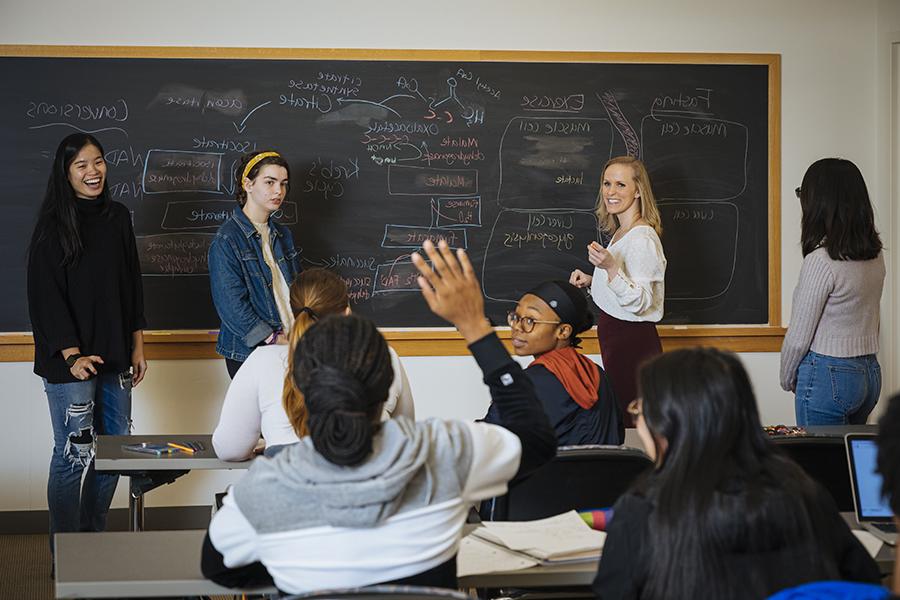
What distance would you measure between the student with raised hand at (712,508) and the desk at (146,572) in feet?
0.72

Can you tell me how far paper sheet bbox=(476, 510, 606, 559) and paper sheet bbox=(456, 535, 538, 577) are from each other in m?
0.03

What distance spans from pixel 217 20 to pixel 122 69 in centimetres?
48

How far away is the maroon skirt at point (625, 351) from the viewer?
4441mm

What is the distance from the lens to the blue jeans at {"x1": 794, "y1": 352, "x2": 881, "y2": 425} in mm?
3791

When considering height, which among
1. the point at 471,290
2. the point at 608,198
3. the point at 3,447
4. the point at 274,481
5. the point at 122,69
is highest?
the point at 122,69

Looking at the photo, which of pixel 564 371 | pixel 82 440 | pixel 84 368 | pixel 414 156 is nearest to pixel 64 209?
pixel 84 368

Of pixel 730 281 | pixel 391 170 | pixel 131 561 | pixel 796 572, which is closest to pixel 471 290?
pixel 796 572

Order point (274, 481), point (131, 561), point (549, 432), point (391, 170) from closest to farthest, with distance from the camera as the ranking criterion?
point (274, 481), point (549, 432), point (131, 561), point (391, 170)

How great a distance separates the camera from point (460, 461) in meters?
1.77

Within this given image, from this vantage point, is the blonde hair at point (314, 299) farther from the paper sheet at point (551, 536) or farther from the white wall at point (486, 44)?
the white wall at point (486, 44)

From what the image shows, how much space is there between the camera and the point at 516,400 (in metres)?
1.89

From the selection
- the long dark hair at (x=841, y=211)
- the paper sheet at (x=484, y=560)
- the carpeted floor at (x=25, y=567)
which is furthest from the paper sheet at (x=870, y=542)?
the carpeted floor at (x=25, y=567)

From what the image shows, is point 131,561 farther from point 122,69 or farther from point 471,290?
point 122,69

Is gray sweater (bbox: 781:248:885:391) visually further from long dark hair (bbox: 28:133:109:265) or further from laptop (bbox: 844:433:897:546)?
long dark hair (bbox: 28:133:109:265)
